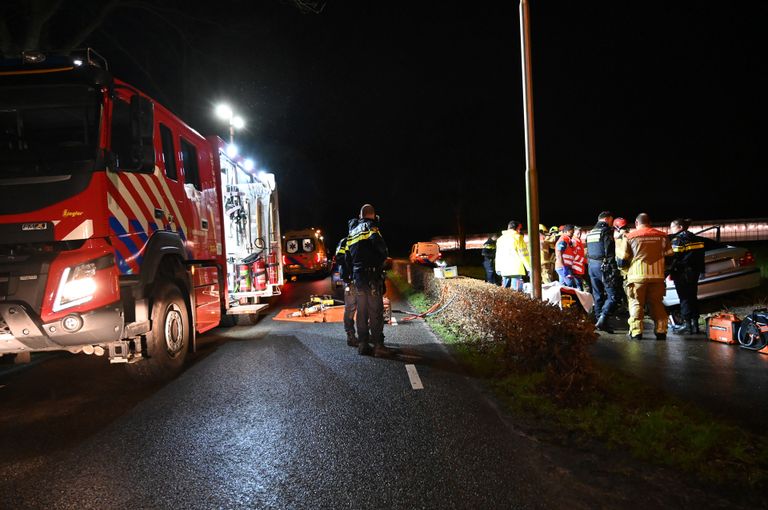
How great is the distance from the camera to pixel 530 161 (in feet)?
23.9

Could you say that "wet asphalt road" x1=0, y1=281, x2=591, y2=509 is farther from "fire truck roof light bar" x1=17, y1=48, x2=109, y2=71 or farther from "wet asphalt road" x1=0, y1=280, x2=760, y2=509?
"fire truck roof light bar" x1=17, y1=48, x2=109, y2=71

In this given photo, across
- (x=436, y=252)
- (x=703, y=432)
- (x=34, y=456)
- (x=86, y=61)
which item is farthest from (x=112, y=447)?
→ (x=436, y=252)

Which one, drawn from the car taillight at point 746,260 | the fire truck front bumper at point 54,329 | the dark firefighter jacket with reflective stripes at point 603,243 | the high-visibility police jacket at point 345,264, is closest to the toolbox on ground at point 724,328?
the dark firefighter jacket with reflective stripes at point 603,243

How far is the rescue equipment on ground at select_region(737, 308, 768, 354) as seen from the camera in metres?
5.91

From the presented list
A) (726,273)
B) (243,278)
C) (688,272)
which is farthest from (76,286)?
(726,273)

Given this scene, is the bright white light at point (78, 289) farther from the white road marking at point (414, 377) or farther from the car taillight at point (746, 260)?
the car taillight at point (746, 260)

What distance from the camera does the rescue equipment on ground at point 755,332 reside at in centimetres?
591

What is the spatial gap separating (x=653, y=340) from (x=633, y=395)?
3146 mm

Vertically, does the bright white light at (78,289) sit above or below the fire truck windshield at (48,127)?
below

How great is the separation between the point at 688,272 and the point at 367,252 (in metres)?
4.83

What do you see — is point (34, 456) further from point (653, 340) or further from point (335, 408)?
point (653, 340)

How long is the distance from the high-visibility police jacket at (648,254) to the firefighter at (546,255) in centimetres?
424

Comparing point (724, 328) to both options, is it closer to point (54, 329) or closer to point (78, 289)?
point (78, 289)

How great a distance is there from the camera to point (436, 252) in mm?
25094
